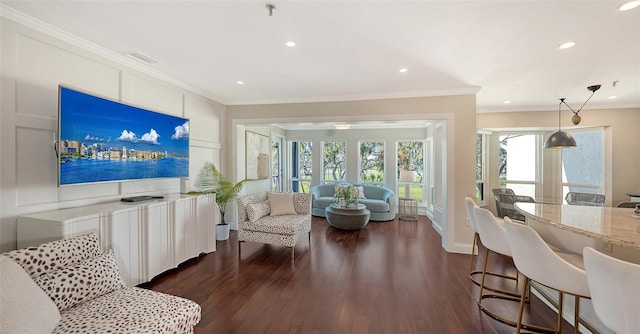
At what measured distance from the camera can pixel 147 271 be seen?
2.62m

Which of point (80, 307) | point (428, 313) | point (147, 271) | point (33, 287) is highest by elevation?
point (33, 287)

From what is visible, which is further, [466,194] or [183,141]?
[466,194]

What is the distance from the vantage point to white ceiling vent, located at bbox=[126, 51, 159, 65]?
2.69 metres

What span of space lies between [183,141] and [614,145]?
7.61 metres

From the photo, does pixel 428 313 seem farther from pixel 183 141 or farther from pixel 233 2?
pixel 183 141

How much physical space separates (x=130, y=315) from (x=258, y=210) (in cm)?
234

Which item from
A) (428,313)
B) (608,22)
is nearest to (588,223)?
(428,313)

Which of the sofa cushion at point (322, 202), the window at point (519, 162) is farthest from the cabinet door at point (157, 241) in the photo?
the window at point (519, 162)

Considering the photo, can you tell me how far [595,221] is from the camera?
1.88 metres

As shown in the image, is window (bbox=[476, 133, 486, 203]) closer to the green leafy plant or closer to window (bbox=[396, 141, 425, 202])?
window (bbox=[396, 141, 425, 202])

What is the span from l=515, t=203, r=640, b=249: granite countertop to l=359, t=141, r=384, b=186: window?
4.35 metres

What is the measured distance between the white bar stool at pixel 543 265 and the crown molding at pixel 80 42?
13.5 feet

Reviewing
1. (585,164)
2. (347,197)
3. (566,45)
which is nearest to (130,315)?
(347,197)

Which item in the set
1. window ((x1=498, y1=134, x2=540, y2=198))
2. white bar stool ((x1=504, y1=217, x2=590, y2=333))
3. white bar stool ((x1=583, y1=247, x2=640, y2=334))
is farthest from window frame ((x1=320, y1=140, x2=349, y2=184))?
white bar stool ((x1=583, y1=247, x2=640, y2=334))
